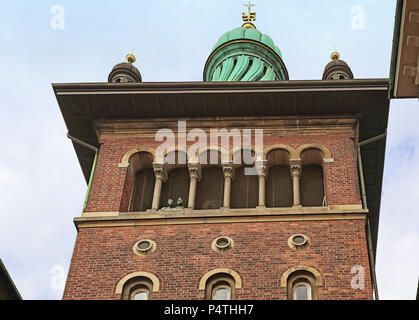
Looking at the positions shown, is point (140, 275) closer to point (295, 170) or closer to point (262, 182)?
point (262, 182)

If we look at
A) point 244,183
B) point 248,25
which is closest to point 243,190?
point 244,183

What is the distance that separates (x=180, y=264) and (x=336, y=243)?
3811 mm

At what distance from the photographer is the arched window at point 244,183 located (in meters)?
23.7

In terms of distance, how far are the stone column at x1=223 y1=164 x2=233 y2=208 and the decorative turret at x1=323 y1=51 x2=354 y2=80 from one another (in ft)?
15.1

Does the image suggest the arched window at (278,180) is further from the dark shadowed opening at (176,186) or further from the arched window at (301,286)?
the arched window at (301,286)

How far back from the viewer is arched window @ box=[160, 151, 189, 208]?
953 inches

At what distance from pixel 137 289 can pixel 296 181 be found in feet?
17.9

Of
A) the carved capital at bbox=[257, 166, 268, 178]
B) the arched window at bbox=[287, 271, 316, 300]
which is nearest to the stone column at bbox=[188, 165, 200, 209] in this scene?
the carved capital at bbox=[257, 166, 268, 178]

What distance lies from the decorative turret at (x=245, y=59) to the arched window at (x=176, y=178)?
5903mm

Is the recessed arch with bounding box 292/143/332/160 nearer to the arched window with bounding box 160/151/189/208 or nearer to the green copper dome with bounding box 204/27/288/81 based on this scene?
the arched window with bounding box 160/151/189/208

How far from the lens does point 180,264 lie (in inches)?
838

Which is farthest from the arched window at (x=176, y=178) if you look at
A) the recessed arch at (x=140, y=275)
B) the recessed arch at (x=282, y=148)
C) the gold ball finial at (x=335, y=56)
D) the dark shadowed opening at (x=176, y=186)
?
the gold ball finial at (x=335, y=56)

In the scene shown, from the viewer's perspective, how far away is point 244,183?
79.4ft
